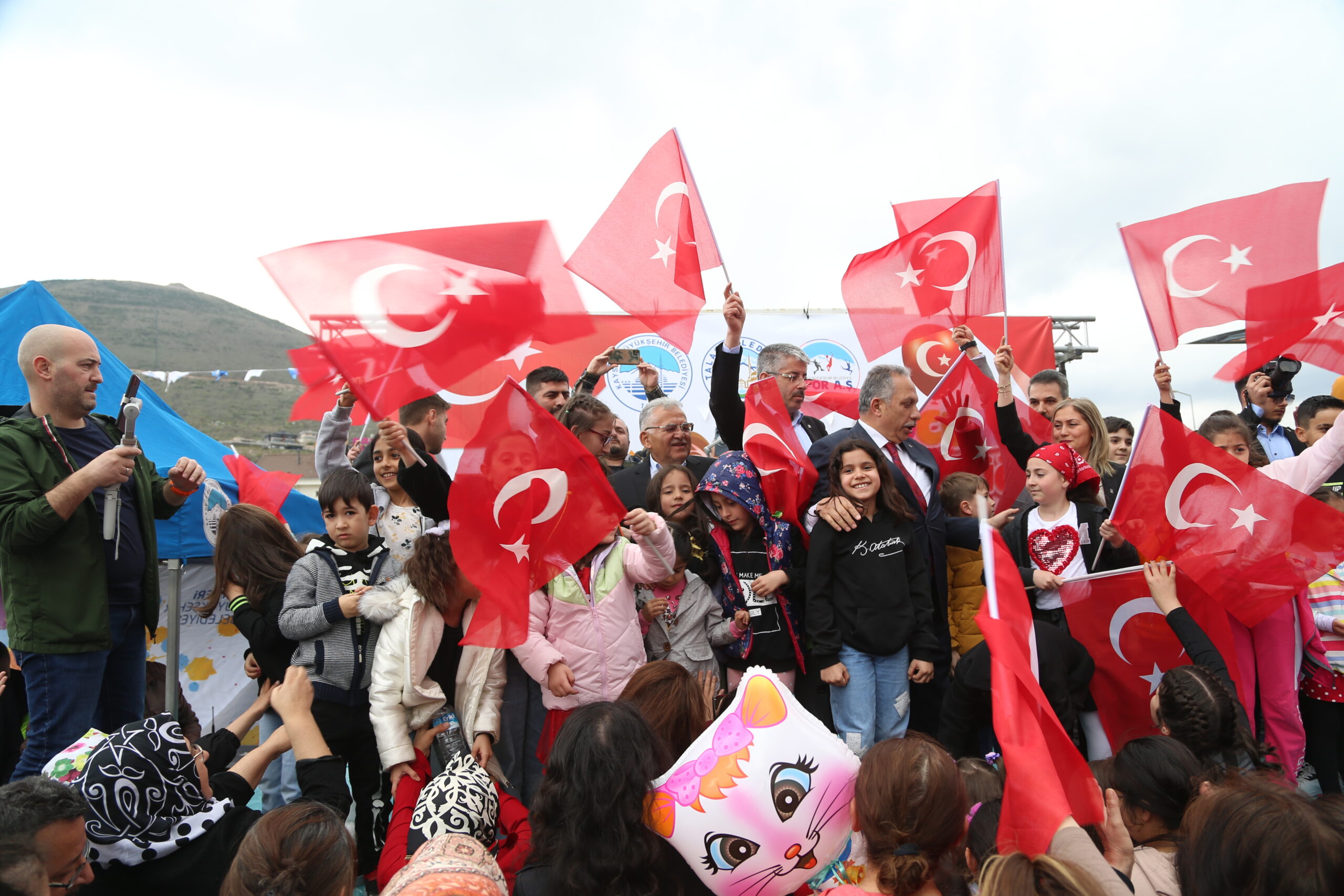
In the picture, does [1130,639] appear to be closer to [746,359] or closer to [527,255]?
[527,255]

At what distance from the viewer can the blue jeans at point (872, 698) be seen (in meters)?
4.09

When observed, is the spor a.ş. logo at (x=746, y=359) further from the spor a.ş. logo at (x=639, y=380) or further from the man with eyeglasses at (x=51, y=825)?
the man with eyeglasses at (x=51, y=825)

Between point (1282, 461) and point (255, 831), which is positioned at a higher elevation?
point (1282, 461)

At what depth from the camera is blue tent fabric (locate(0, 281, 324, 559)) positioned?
583 cm

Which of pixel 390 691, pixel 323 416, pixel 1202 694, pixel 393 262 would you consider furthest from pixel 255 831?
pixel 323 416

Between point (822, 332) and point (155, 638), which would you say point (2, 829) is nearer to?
point (155, 638)

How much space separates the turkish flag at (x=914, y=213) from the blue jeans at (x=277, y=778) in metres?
→ 5.05

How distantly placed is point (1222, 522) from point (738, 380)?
97.7 inches

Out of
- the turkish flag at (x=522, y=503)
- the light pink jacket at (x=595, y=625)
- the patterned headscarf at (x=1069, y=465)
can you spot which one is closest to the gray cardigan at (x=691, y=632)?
the light pink jacket at (x=595, y=625)

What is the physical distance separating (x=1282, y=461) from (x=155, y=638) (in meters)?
7.65

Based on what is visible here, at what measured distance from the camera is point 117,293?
89.1 meters

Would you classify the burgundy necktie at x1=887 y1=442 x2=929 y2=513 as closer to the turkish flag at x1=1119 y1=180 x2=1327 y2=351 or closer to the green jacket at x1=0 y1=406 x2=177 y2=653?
the turkish flag at x1=1119 y1=180 x2=1327 y2=351

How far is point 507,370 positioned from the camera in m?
4.53

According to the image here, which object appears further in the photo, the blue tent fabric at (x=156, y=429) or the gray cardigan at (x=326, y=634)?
the blue tent fabric at (x=156, y=429)
